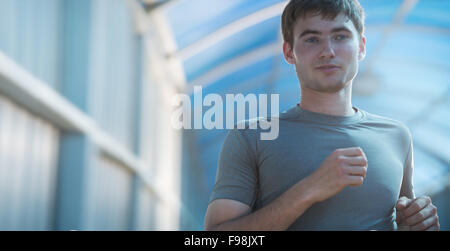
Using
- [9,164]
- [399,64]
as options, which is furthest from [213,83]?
[9,164]

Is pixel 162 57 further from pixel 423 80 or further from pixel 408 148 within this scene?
pixel 408 148

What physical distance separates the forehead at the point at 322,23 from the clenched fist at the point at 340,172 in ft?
1.07

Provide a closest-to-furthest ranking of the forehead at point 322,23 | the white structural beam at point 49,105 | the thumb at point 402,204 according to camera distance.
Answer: the thumb at point 402,204, the forehead at point 322,23, the white structural beam at point 49,105

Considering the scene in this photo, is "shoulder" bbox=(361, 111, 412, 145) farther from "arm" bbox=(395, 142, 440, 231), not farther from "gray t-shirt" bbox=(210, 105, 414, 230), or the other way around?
"arm" bbox=(395, 142, 440, 231)

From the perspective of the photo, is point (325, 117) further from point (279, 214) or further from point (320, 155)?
point (279, 214)

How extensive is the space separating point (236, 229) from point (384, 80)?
33.1ft

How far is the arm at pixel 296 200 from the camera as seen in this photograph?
3.26ft

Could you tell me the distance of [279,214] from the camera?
110 centimetres

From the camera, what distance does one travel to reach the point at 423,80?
10.3 meters

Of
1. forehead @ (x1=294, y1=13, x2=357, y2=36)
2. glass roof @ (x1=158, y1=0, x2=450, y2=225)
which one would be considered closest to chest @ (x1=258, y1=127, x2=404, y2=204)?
forehead @ (x1=294, y1=13, x2=357, y2=36)

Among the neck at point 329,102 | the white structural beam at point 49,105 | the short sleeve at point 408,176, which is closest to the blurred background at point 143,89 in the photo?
the white structural beam at point 49,105

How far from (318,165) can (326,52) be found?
0.78ft

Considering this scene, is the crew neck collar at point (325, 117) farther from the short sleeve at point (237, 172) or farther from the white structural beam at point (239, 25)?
the white structural beam at point (239, 25)

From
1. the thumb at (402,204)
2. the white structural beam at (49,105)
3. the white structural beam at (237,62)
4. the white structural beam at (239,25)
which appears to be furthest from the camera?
the white structural beam at (237,62)
